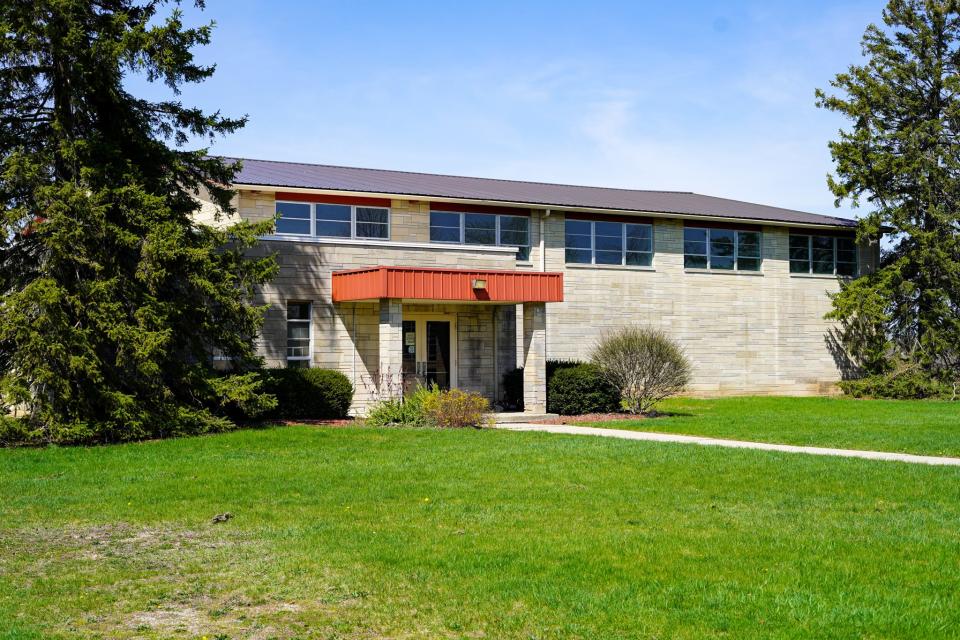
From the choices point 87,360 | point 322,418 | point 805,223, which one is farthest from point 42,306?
point 805,223

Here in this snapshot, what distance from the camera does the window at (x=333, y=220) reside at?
85.6 feet

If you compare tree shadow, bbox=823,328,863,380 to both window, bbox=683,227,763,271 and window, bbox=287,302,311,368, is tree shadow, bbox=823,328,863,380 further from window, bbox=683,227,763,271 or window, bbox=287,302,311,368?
window, bbox=287,302,311,368

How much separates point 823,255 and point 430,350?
663 inches

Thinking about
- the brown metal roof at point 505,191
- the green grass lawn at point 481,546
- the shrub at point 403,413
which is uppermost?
the brown metal roof at point 505,191

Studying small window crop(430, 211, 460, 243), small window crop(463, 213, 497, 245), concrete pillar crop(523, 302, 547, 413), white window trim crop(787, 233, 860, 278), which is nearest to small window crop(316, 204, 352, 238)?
small window crop(430, 211, 460, 243)

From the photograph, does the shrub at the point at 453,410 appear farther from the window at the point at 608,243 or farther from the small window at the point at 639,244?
the small window at the point at 639,244

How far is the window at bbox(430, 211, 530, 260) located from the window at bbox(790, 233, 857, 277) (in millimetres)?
10534

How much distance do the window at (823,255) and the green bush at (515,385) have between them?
12770mm

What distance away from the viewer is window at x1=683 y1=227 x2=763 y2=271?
3306 centimetres

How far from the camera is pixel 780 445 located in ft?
57.6

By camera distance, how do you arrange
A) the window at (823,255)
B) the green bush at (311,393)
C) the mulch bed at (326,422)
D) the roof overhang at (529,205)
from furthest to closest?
the window at (823,255), the roof overhang at (529,205), the green bush at (311,393), the mulch bed at (326,422)

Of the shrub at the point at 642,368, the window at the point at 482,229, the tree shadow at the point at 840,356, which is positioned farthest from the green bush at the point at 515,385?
the tree shadow at the point at 840,356

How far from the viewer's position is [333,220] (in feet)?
87.0

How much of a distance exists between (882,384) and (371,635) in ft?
101
